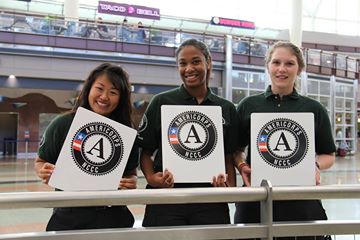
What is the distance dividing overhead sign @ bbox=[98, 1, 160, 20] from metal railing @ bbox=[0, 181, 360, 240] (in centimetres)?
2382

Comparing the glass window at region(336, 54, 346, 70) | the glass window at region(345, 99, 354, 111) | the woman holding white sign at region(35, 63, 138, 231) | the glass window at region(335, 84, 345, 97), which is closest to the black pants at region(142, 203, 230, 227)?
the woman holding white sign at region(35, 63, 138, 231)

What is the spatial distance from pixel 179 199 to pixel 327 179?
9.81 m

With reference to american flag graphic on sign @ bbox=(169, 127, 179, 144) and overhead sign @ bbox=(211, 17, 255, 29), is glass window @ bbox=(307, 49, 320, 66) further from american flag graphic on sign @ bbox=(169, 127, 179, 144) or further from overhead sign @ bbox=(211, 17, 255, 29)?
american flag graphic on sign @ bbox=(169, 127, 179, 144)

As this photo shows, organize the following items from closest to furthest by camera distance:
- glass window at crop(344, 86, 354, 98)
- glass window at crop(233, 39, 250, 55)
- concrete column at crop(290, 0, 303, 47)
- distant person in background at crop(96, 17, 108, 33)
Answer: distant person in background at crop(96, 17, 108, 33)
glass window at crop(233, 39, 250, 55)
glass window at crop(344, 86, 354, 98)
concrete column at crop(290, 0, 303, 47)

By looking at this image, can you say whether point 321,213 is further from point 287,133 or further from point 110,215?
point 110,215

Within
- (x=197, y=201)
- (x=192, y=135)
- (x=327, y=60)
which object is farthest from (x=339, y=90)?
(x=197, y=201)

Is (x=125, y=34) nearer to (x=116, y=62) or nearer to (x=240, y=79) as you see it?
(x=116, y=62)

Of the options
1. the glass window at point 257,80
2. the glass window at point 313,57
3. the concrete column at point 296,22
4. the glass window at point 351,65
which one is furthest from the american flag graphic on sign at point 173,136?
the concrete column at point 296,22

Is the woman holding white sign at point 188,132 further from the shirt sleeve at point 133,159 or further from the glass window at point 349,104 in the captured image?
the glass window at point 349,104

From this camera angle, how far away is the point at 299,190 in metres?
1.70

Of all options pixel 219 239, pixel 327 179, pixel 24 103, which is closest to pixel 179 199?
pixel 219 239

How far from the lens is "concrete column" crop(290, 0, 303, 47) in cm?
2520

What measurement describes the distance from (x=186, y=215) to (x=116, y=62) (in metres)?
13.7

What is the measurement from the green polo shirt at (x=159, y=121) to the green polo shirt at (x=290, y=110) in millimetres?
78
